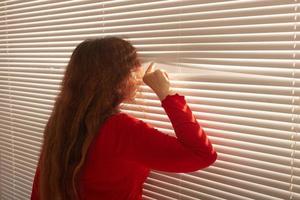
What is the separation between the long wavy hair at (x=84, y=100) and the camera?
1.18 m

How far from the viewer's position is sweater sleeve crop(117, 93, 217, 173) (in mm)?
1044

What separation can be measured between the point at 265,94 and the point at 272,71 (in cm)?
6

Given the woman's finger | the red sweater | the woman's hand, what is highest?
the woman's finger

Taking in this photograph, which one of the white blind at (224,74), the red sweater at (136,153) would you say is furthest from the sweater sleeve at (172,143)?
the white blind at (224,74)

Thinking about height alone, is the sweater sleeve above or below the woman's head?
below

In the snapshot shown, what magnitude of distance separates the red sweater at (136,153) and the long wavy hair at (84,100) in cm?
3

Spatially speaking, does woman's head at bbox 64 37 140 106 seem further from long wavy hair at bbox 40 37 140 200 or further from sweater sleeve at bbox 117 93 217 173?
sweater sleeve at bbox 117 93 217 173

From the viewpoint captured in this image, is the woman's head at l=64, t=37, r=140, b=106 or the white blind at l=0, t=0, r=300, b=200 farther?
the woman's head at l=64, t=37, r=140, b=106

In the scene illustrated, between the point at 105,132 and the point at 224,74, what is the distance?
38 cm

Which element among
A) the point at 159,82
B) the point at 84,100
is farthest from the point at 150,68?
the point at 84,100

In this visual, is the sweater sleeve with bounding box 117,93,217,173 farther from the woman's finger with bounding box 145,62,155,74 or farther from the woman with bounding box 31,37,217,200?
the woman's finger with bounding box 145,62,155,74

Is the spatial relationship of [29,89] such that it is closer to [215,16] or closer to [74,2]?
[74,2]

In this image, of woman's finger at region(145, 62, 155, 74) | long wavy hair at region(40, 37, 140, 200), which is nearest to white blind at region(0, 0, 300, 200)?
Answer: woman's finger at region(145, 62, 155, 74)

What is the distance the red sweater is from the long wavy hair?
35 mm
